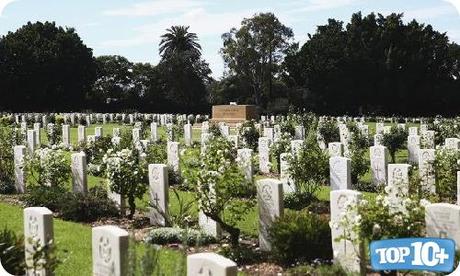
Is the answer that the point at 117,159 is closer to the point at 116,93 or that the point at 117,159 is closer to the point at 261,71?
the point at 261,71

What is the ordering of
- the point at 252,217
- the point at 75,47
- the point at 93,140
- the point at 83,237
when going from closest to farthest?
the point at 83,237 < the point at 252,217 < the point at 93,140 < the point at 75,47

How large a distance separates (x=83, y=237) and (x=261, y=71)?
5054 cm

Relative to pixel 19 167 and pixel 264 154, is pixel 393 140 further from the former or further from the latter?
pixel 19 167

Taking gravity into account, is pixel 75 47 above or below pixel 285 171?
above

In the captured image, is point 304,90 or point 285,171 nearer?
point 285,171

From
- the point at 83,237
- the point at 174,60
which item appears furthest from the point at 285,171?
the point at 174,60

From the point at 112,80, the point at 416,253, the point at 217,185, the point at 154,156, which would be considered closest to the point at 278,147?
the point at 154,156

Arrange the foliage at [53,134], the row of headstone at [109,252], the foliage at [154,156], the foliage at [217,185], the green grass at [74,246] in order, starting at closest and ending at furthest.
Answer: the row of headstone at [109,252] → the green grass at [74,246] → the foliage at [217,185] → the foliage at [154,156] → the foliage at [53,134]

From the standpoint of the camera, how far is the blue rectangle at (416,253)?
6.31m

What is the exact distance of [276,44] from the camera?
5947 centimetres

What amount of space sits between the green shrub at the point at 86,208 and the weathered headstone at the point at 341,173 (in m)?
4.25

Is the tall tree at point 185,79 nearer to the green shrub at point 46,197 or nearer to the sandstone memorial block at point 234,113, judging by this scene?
the sandstone memorial block at point 234,113

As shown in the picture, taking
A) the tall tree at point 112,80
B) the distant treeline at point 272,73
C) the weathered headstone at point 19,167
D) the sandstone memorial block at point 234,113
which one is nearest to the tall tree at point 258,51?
the distant treeline at point 272,73

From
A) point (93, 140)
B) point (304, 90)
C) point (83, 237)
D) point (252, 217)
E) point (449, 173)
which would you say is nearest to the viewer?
point (83, 237)
